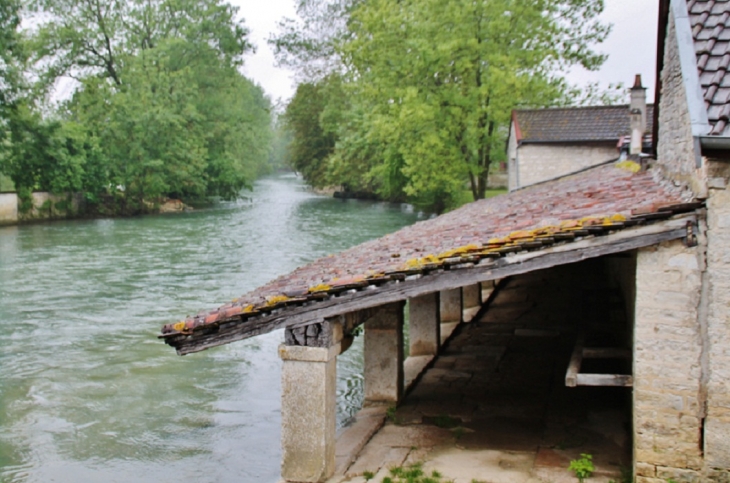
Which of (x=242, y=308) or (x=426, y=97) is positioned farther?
(x=426, y=97)

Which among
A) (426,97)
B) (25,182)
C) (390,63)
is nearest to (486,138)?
(426,97)

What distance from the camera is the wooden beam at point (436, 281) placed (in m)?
5.25

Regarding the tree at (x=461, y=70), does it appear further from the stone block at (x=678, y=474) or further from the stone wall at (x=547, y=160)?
the stone block at (x=678, y=474)

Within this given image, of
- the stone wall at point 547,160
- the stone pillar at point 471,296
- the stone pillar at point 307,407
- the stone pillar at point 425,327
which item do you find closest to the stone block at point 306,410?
the stone pillar at point 307,407

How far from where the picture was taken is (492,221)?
302 inches

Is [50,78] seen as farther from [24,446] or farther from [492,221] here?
[492,221]

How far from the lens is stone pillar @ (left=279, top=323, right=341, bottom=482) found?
19.8 feet

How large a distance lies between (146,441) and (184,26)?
→ 112 ft

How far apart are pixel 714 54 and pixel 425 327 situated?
5.85 m

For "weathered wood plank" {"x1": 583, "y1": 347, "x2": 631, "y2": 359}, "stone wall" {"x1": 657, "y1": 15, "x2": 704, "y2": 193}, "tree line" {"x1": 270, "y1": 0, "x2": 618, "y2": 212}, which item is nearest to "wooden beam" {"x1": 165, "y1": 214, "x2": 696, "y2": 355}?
"stone wall" {"x1": 657, "y1": 15, "x2": 704, "y2": 193}

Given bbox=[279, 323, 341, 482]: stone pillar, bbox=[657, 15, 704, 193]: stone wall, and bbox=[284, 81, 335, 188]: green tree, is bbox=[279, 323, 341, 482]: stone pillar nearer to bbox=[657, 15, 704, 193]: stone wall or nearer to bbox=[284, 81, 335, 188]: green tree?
bbox=[657, 15, 704, 193]: stone wall

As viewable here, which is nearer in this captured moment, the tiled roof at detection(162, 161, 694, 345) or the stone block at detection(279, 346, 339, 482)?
the tiled roof at detection(162, 161, 694, 345)

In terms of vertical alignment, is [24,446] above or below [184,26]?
below

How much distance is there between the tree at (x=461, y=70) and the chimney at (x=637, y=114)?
10.4m
